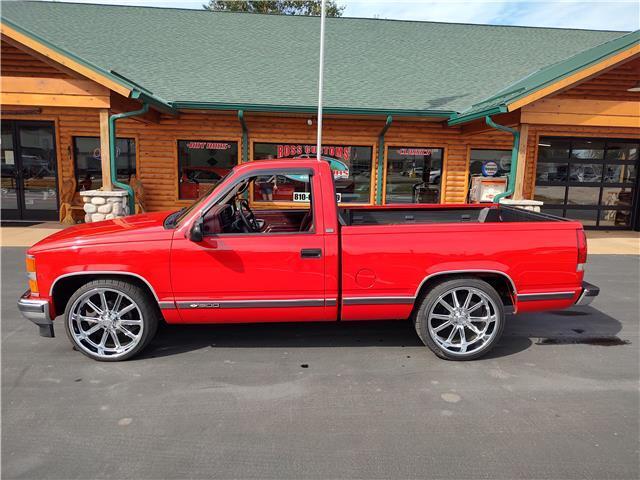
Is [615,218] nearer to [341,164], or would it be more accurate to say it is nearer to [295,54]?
[341,164]

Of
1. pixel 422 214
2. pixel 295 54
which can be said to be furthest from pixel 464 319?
pixel 295 54

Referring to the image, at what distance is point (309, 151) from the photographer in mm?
12719

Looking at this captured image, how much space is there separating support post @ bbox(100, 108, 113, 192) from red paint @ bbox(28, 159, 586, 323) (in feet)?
19.7

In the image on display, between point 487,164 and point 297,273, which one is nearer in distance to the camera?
point 297,273

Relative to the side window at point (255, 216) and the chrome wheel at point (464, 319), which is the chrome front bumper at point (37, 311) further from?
the chrome wheel at point (464, 319)

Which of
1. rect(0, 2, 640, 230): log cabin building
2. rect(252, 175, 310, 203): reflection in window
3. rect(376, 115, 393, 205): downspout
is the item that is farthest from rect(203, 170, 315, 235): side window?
rect(376, 115, 393, 205): downspout

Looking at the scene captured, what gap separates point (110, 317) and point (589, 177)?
14062 mm

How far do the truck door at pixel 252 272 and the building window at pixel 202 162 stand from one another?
29.3 ft

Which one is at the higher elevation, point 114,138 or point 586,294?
point 114,138

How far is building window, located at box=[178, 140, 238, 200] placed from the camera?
41.3 ft

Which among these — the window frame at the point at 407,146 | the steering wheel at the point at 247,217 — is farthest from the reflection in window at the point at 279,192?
the steering wheel at the point at 247,217

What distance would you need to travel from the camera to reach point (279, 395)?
3.52 m

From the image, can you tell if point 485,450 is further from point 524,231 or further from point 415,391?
point 524,231

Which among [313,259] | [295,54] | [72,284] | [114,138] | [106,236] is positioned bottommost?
[72,284]
